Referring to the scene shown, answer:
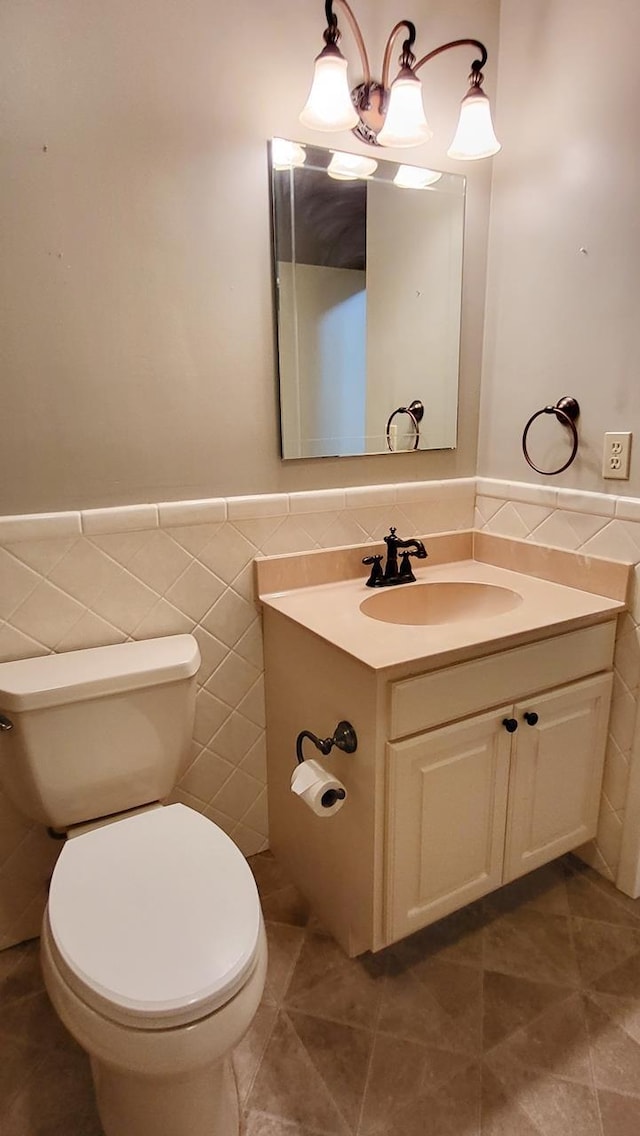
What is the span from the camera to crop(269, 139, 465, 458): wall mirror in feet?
4.83

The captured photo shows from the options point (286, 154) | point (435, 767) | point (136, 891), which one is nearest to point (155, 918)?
point (136, 891)

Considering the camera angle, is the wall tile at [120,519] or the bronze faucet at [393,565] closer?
the wall tile at [120,519]

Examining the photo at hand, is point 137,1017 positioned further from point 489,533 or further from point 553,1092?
point 489,533

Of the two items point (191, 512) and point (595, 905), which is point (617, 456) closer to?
point (191, 512)

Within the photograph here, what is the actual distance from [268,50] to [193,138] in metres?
0.27

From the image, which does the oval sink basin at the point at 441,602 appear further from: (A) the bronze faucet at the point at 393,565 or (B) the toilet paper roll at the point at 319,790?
(B) the toilet paper roll at the point at 319,790

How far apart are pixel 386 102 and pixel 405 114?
13 cm

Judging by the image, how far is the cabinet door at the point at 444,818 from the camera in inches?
49.8

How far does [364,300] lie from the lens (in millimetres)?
1598

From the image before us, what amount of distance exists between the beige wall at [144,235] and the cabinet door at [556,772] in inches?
35.3

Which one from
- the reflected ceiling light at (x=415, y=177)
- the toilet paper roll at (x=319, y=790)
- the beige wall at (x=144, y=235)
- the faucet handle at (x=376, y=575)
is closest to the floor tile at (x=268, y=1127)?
the toilet paper roll at (x=319, y=790)

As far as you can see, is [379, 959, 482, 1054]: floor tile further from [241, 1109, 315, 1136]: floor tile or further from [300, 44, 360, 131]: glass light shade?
[300, 44, 360, 131]: glass light shade

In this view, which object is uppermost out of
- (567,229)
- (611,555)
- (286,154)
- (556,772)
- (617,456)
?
(286,154)

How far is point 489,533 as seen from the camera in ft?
6.11
